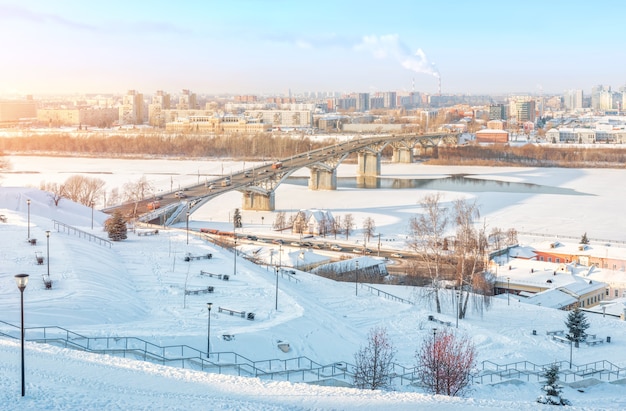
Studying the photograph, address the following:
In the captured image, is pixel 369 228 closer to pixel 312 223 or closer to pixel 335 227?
Result: pixel 335 227

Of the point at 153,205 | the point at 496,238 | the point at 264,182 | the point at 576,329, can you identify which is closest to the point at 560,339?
the point at 576,329

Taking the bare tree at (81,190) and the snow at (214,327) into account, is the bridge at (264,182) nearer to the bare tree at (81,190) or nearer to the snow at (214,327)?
the bare tree at (81,190)

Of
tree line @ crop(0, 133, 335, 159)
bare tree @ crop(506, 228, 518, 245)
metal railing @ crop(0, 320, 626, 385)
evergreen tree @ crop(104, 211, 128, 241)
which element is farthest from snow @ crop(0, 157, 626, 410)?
tree line @ crop(0, 133, 335, 159)

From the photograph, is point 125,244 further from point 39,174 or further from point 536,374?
point 39,174

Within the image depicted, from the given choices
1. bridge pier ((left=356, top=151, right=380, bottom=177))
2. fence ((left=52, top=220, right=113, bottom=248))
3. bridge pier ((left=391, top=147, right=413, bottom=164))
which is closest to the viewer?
fence ((left=52, top=220, right=113, bottom=248))

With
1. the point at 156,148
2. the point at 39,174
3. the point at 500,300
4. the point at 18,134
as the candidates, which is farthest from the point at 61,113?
the point at 500,300

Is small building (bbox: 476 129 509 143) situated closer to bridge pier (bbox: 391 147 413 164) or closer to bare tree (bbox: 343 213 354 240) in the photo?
bridge pier (bbox: 391 147 413 164)

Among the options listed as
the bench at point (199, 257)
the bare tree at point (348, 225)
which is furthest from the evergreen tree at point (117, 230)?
the bare tree at point (348, 225)
